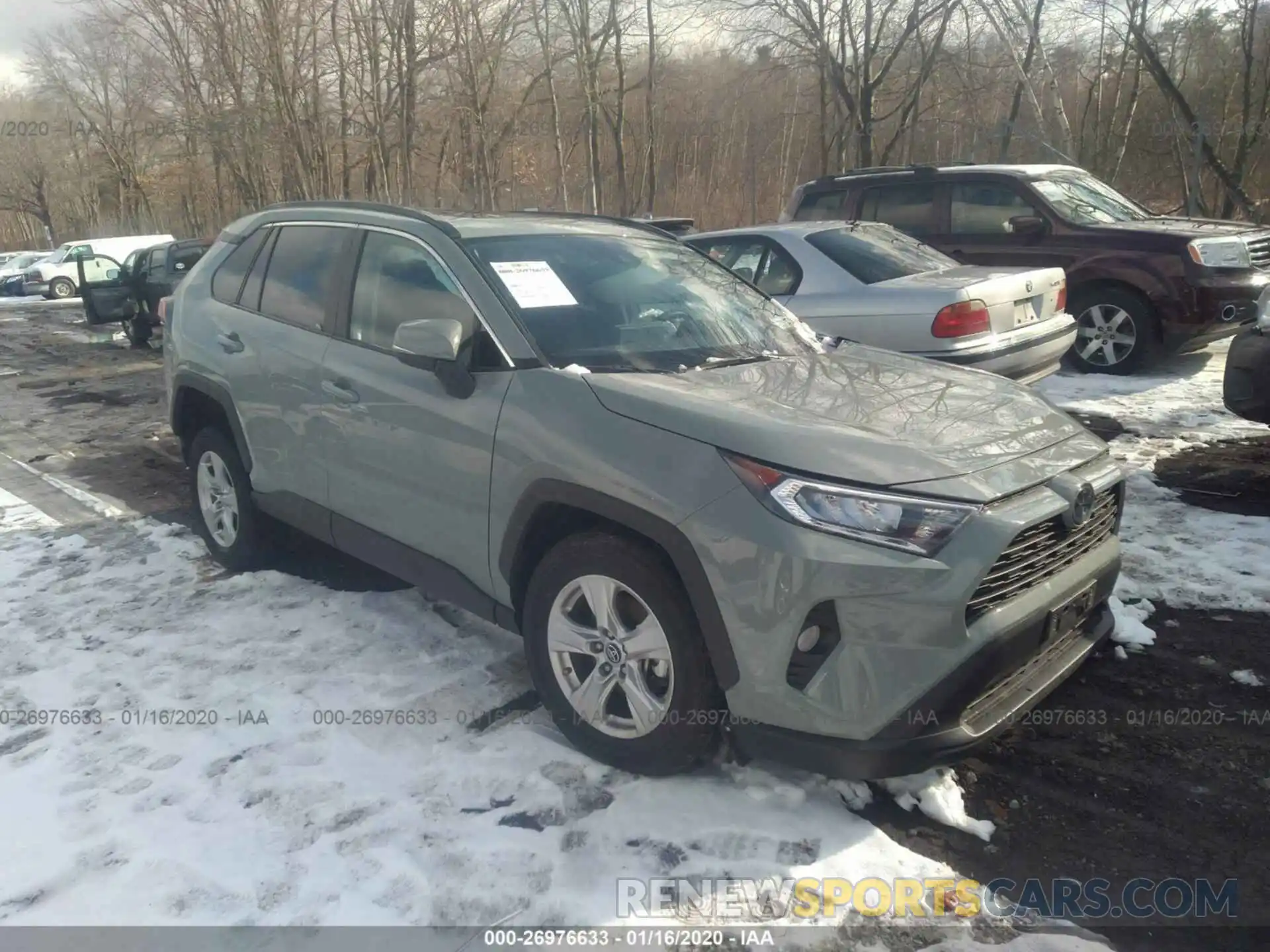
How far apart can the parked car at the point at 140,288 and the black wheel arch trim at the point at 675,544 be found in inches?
562

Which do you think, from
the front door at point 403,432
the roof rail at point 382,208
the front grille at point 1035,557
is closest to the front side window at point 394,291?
the front door at point 403,432

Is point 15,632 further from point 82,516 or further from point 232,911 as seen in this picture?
point 232,911

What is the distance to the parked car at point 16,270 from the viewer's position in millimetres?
29234

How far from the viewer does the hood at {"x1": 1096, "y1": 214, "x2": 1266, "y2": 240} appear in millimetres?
8289

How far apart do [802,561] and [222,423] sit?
349 cm

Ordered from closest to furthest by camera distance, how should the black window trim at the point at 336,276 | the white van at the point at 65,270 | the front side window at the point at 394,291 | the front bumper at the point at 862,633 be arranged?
1. the front bumper at the point at 862,633
2. the front side window at the point at 394,291
3. the black window trim at the point at 336,276
4. the white van at the point at 65,270

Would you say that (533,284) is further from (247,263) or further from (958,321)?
(958,321)

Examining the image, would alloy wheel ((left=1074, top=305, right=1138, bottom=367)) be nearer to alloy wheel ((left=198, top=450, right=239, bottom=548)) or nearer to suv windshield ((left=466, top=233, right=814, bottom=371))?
suv windshield ((left=466, top=233, right=814, bottom=371))

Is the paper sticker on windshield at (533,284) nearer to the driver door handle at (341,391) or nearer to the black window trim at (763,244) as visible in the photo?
the driver door handle at (341,391)

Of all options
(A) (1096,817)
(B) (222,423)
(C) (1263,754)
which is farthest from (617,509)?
(B) (222,423)

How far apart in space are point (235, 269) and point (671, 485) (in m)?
3.13

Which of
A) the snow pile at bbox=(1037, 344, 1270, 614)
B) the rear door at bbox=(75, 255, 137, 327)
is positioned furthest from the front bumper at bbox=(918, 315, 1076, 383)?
the rear door at bbox=(75, 255, 137, 327)

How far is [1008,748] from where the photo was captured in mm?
3320

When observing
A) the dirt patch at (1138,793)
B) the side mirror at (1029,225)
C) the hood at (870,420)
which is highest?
the side mirror at (1029,225)
